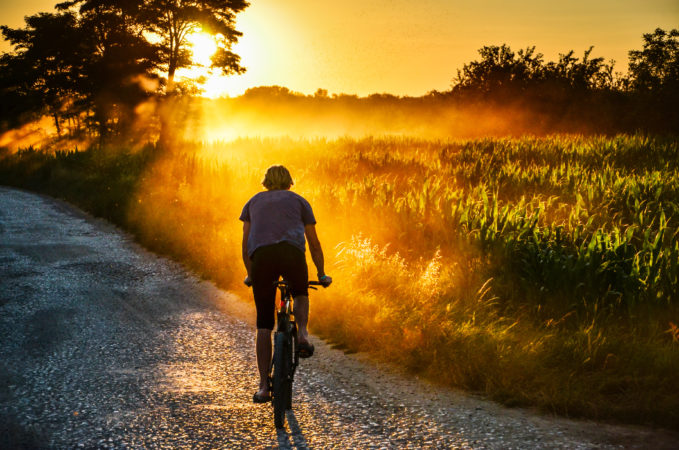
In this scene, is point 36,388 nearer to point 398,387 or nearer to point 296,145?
point 398,387

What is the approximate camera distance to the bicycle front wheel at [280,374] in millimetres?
4523

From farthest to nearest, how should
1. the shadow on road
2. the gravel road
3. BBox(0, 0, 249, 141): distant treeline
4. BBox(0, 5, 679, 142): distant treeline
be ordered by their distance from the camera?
BBox(0, 0, 249, 141): distant treeline → BBox(0, 5, 679, 142): distant treeline → the gravel road → the shadow on road

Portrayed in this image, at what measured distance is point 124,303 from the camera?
9328 mm

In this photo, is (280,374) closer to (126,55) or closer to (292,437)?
(292,437)

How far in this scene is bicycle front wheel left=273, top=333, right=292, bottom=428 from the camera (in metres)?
4.52

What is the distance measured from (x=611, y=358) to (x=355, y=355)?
113 inches

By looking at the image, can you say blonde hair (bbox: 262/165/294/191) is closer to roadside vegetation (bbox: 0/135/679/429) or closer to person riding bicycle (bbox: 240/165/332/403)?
person riding bicycle (bbox: 240/165/332/403)

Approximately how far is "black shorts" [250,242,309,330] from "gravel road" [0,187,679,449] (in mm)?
985

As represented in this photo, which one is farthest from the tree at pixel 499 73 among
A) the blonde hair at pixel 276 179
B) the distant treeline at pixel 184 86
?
the blonde hair at pixel 276 179

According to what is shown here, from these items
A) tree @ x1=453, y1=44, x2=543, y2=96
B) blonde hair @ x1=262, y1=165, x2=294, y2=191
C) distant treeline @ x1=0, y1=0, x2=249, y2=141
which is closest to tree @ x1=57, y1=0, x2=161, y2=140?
distant treeline @ x1=0, y1=0, x2=249, y2=141

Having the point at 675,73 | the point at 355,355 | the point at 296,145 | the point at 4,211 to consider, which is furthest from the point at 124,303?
the point at 675,73

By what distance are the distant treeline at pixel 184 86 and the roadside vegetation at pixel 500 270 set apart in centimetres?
1606

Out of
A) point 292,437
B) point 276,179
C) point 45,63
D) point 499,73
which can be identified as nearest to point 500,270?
point 276,179

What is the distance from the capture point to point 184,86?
42156 millimetres
